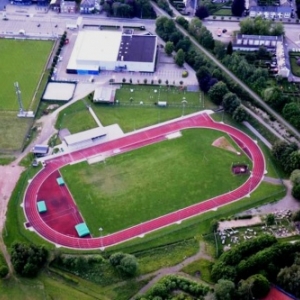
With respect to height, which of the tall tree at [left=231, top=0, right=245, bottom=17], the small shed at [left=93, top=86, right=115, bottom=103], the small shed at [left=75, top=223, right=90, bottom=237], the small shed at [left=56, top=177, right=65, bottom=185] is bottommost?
the small shed at [left=75, top=223, right=90, bottom=237]

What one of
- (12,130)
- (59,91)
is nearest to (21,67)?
(59,91)

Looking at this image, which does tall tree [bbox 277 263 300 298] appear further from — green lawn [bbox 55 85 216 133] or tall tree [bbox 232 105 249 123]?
green lawn [bbox 55 85 216 133]

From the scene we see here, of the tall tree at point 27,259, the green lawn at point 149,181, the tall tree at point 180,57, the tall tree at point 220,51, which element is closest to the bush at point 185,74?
the tall tree at point 180,57

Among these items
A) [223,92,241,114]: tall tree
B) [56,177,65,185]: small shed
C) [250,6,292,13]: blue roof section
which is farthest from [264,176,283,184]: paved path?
[250,6,292,13]: blue roof section

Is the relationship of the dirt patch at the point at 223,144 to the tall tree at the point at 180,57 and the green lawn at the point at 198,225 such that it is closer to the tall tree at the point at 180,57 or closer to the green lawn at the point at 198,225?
the green lawn at the point at 198,225

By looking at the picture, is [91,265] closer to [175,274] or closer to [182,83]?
[175,274]

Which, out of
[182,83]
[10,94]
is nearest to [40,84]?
[10,94]

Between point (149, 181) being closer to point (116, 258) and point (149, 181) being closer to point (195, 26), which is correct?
point (116, 258)
